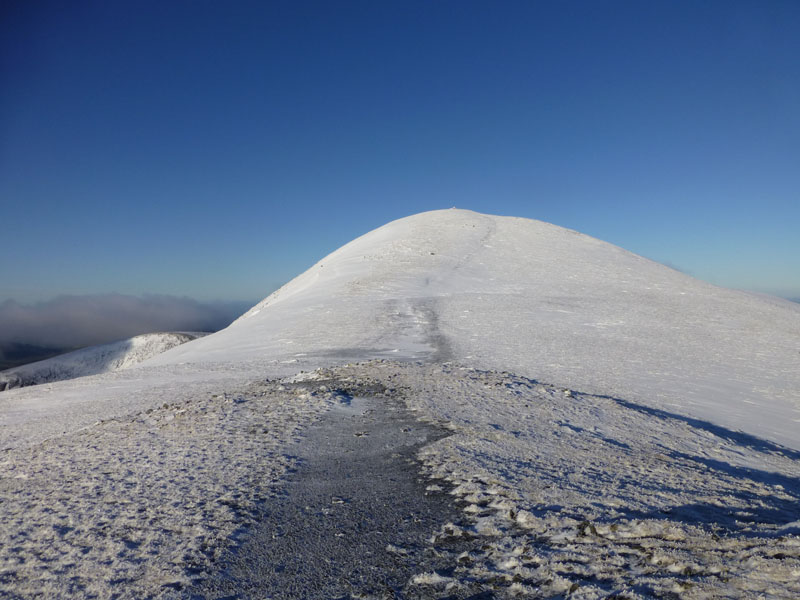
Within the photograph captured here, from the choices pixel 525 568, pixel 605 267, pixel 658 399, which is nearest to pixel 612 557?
pixel 525 568

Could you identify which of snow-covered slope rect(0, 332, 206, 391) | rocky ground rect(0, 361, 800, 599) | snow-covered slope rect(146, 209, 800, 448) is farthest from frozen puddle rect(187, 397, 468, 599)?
snow-covered slope rect(0, 332, 206, 391)

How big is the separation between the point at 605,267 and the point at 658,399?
34348 millimetres

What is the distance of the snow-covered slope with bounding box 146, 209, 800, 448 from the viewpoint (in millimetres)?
17141

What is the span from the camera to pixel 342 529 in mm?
5391

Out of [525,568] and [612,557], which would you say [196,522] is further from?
[612,557]

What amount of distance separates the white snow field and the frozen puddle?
0.18 metres

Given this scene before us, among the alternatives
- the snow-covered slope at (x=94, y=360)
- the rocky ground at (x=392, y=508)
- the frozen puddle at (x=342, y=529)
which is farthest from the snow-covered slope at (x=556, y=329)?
the snow-covered slope at (x=94, y=360)

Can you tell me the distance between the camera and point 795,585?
12.0 ft

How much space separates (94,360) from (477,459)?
9288cm

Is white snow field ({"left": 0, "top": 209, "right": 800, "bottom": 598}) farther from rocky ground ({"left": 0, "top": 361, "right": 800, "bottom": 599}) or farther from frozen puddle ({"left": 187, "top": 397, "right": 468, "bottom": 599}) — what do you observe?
frozen puddle ({"left": 187, "top": 397, "right": 468, "bottom": 599})

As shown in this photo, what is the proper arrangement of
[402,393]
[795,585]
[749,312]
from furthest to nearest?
1. [749,312]
2. [402,393]
3. [795,585]

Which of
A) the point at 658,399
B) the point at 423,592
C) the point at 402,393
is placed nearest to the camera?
the point at 423,592

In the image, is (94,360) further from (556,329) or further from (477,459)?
(477,459)

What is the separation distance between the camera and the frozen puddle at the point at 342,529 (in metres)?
4.35
